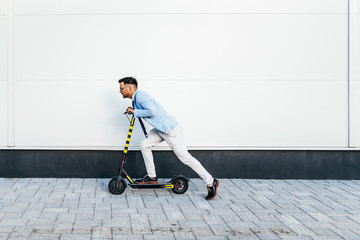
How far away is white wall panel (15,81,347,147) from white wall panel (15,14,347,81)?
9.0 inches

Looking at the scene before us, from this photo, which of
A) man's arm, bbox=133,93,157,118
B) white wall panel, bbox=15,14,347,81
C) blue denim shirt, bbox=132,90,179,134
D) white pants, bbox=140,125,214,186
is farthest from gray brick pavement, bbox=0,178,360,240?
white wall panel, bbox=15,14,347,81

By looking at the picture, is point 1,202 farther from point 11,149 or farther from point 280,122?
point 280,122

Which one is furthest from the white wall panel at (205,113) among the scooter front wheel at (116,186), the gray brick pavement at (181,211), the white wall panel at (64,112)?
the scooter front wheel at (116,186)

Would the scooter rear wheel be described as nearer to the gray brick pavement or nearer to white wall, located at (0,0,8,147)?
the gray brick pavement

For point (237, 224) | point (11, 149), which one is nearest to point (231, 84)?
point (237, 224)

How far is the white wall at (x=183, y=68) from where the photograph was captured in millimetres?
8023

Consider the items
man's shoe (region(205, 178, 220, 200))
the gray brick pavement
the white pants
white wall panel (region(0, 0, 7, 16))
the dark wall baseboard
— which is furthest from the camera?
the dark wall baseboard

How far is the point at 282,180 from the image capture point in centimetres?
818

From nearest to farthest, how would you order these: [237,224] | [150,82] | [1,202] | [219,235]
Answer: [219,235] < [237,224] < [1,202] < [150,82]

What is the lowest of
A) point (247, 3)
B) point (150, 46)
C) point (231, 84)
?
point (231, 84)

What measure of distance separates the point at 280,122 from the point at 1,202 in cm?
466

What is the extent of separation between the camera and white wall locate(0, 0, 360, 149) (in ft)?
26.3

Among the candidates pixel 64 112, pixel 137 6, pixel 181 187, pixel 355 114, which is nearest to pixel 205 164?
pixel 181 187

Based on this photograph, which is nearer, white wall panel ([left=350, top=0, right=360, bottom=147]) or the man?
the man
